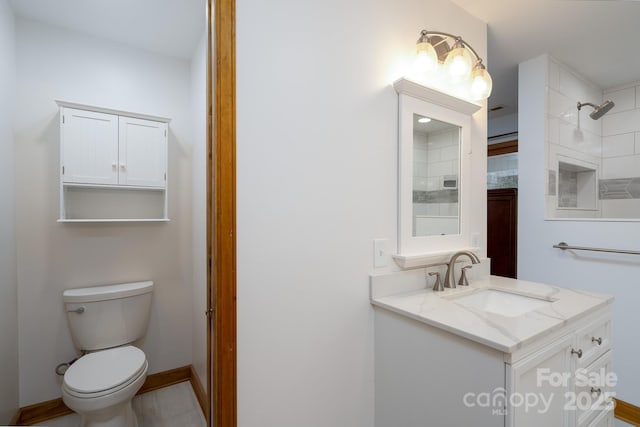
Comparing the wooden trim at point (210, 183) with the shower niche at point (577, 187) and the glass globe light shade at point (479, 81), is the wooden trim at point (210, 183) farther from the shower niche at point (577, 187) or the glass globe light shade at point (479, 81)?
the shower niche at point (577, 187)

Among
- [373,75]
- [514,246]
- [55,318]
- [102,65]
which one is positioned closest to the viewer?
[373,75]

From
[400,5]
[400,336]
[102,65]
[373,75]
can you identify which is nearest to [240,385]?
[400,336]

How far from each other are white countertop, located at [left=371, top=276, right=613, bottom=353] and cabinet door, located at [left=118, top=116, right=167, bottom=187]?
161 cm

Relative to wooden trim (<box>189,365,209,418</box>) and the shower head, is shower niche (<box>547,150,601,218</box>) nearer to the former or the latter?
the shower head

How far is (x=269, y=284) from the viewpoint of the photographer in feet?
3.31

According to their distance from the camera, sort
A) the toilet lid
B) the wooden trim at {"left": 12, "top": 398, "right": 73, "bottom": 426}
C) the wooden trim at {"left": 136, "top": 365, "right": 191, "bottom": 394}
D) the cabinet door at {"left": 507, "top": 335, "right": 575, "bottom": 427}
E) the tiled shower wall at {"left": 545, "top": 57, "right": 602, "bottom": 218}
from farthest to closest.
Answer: the tiled shower wall at {"left": 545, "top": 57, "right": 602, "bottom": 218} < the wooden trim at {"left": 136, "top": 365, "right": 191, "bottom": 394} < the wooden trim at {"left": 12, "top": 398, "right": 73, "bottom": 426} < the toilet lid < the cabinet door at {"left": 507, "top": 335, "right": 575, "bottom": 427}

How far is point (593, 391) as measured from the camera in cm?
115

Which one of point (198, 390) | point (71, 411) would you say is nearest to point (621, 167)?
point (198, 390)

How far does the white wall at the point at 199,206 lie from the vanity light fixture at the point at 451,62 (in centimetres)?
121

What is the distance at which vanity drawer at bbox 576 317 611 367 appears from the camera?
1089 millimetres

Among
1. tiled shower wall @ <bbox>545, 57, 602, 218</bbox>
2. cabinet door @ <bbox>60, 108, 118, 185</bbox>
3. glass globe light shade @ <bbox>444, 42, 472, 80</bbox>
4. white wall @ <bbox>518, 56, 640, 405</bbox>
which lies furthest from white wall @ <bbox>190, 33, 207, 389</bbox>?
tiled shower wall @ <bbox>545, 57, 602, 218</bbox>

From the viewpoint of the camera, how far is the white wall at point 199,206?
172cm

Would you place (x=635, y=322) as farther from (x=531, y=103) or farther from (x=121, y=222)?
(x=121, y=222)

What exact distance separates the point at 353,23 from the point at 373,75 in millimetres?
224
